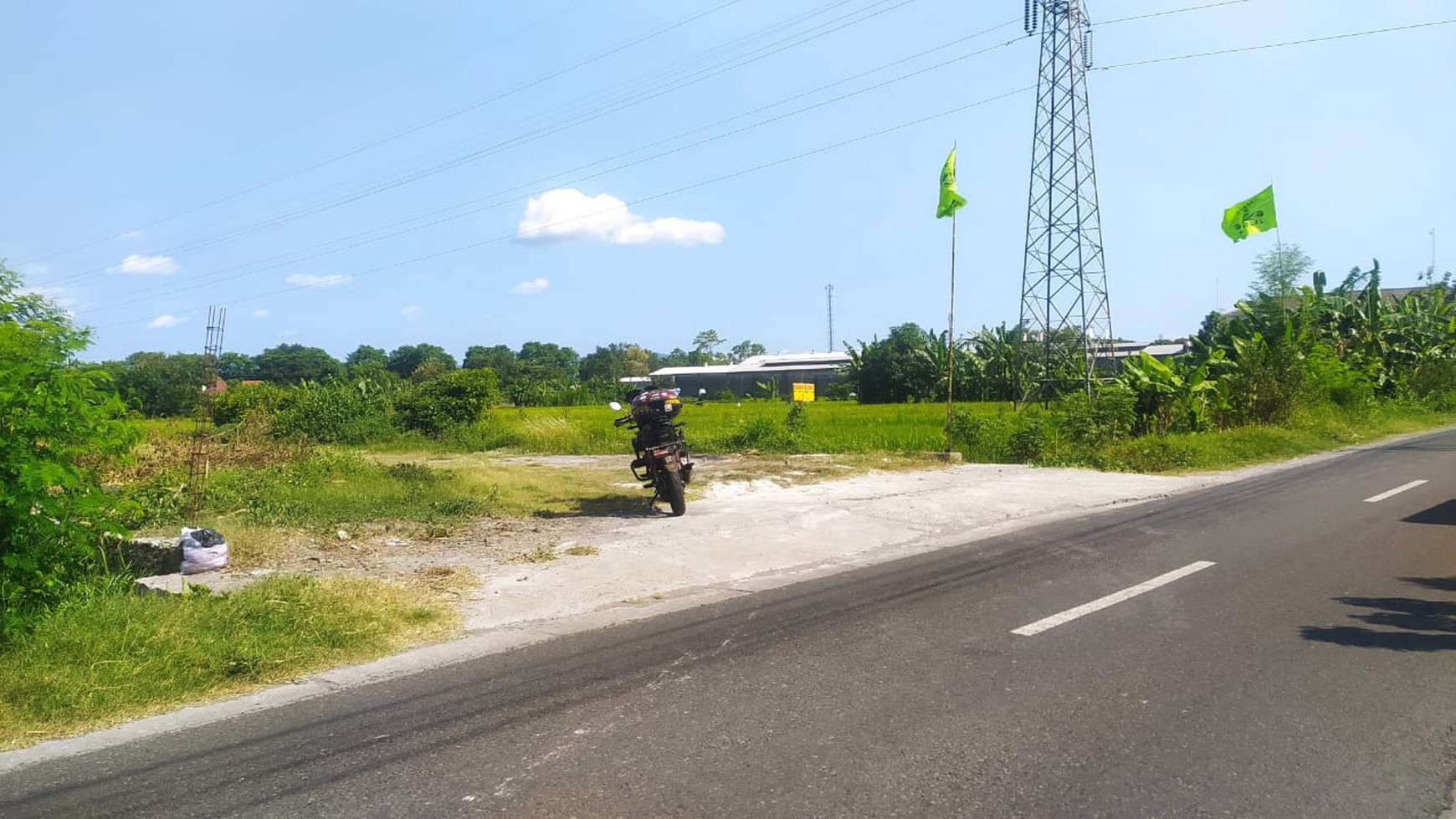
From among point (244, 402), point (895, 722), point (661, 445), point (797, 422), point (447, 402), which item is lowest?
point (895, 722)

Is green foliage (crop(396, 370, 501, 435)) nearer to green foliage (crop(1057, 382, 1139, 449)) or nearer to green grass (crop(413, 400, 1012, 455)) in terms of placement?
green grass (crop(413, 400, 1012, 455))

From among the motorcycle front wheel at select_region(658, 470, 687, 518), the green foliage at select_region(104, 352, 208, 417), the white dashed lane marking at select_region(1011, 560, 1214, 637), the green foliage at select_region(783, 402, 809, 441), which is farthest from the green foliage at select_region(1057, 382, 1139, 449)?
the green foliage at select_region(104, 352, 208, 417)

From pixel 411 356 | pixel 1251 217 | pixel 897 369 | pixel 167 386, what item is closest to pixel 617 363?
pixel 411 356

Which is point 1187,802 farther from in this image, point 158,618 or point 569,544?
point 569,544

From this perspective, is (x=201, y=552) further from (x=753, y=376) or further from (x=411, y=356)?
(x=411, y=356)

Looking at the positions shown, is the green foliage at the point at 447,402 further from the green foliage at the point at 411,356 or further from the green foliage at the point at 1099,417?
the green foliage at the point at 411,356

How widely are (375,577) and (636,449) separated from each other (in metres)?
4.43

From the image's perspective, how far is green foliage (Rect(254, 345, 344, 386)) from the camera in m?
78.8

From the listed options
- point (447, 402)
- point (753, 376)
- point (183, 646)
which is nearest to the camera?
point (183, 646)

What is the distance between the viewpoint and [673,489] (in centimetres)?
1142

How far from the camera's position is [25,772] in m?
4.24

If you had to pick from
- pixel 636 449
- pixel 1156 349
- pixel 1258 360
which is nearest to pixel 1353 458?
pixel 1258 360

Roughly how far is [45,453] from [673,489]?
21.3ft

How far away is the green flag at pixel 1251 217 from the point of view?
27.4m
